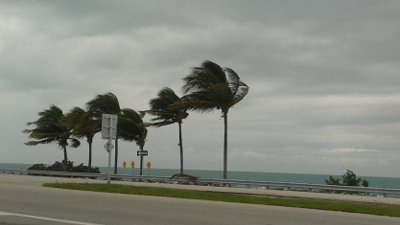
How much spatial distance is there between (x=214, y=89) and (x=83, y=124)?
1601 centimetres

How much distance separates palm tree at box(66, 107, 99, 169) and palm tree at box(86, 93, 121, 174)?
39 cm

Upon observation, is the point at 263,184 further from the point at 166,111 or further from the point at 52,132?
the point at 52,132

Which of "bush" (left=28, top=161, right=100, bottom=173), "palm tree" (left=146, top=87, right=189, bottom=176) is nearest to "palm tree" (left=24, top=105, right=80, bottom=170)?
"bush" (left=28, top=161, right=100, bottom=173)

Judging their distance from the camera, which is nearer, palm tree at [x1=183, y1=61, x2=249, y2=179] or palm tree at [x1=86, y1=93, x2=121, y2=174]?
palm tree at [x1=183, y1=61, x2=249, y2=179]

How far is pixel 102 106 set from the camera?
1845 inches

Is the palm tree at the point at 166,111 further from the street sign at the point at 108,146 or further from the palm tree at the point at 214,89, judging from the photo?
the street sign at the point at 108,146

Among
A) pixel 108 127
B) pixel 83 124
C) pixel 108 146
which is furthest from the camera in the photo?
pixel 83 124

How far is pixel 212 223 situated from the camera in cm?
1237

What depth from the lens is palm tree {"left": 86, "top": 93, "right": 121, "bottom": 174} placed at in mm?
46719

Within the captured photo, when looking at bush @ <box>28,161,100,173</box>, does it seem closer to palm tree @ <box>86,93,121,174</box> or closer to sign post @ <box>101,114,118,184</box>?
palm tree @ <box>86,93,121,174</box>

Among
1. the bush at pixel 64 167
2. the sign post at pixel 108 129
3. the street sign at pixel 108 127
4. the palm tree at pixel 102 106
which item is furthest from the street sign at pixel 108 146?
the bush at pixel 64 167

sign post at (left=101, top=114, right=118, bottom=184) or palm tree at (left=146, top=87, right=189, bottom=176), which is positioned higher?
palm tree at (left=146, top=87, right=189, bottom=176)

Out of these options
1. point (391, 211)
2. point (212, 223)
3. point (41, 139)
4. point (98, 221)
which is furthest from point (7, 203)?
point (41, 139)

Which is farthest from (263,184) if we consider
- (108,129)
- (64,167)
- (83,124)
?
(64,167)
